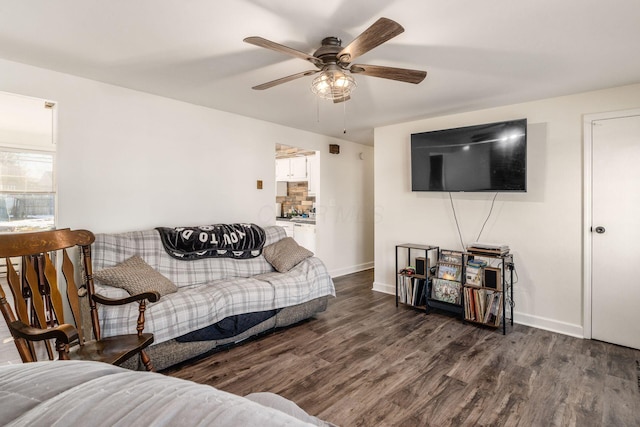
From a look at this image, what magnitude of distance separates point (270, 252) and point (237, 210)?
77 cm

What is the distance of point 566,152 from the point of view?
308 centimetres

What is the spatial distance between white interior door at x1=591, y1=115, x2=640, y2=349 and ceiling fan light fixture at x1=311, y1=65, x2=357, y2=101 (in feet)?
8.33

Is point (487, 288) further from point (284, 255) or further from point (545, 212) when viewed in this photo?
point (284, 255)

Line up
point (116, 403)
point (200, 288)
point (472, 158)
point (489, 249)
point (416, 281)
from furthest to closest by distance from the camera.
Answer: point (416, 281) < point (472, 158) < point (489, 249) < point (200, 288) < point (116, 403)

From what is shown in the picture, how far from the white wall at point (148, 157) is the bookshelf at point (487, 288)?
254 centimetres

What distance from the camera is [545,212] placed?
3.21 meters

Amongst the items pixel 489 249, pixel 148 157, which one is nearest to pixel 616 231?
pixel 489 249

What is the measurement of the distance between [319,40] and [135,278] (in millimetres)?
2191

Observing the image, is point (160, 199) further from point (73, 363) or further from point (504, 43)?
point (504, 43)

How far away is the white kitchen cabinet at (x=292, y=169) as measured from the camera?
580cm

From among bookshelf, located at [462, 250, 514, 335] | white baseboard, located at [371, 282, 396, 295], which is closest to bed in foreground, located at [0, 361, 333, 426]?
bookshelf, located at [462, 250, 514, 335]

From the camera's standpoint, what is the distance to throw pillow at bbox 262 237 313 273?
339 cm

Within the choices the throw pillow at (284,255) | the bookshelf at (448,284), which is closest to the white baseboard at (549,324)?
the bookshelf at (448,284)

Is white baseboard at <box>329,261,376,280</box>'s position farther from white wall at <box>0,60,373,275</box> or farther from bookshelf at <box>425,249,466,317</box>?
bookshelf at <box>425,249,466,317</box>
